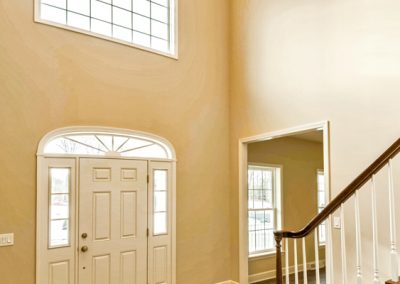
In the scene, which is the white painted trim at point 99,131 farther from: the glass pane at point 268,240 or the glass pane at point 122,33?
the glass pane at point 268,240

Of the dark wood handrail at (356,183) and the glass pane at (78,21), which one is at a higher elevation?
the glass pane at (78,21)

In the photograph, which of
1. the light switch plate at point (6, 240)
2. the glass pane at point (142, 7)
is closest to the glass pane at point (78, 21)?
the glass pane at point (142, 7)

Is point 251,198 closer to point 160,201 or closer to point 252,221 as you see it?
point 252,221

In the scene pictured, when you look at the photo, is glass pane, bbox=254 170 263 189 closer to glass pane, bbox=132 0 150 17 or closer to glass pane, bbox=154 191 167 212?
glass pane, bbox=154 191 167 212

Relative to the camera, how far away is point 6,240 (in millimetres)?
3666

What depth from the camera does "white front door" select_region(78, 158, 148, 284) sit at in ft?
13.7

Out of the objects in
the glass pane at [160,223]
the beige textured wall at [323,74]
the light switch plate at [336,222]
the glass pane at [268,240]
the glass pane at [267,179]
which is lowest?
the glass pane at [268,240]

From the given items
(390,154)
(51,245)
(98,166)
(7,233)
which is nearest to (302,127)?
(390,154)

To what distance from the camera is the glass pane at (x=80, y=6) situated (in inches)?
172

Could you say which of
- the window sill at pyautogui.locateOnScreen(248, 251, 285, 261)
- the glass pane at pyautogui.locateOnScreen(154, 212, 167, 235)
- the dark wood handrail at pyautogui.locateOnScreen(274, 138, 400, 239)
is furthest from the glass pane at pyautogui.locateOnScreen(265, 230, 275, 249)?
the dark wood handrail at pyautogui.locateOnScreen(274, 138, 400, 239)

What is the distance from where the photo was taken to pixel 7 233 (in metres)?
3.68

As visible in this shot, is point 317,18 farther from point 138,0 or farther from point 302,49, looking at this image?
point 138,0

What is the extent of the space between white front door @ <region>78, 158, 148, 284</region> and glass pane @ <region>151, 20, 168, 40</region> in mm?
1971

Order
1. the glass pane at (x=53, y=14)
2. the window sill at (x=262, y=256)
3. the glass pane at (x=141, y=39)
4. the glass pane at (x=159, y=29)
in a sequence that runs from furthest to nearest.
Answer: the window sill at (x=262, y=256), the glass pane at (x=159, y=29), the glass pane at (x=141, y=39), the glass pane at (x=53, y=14)
